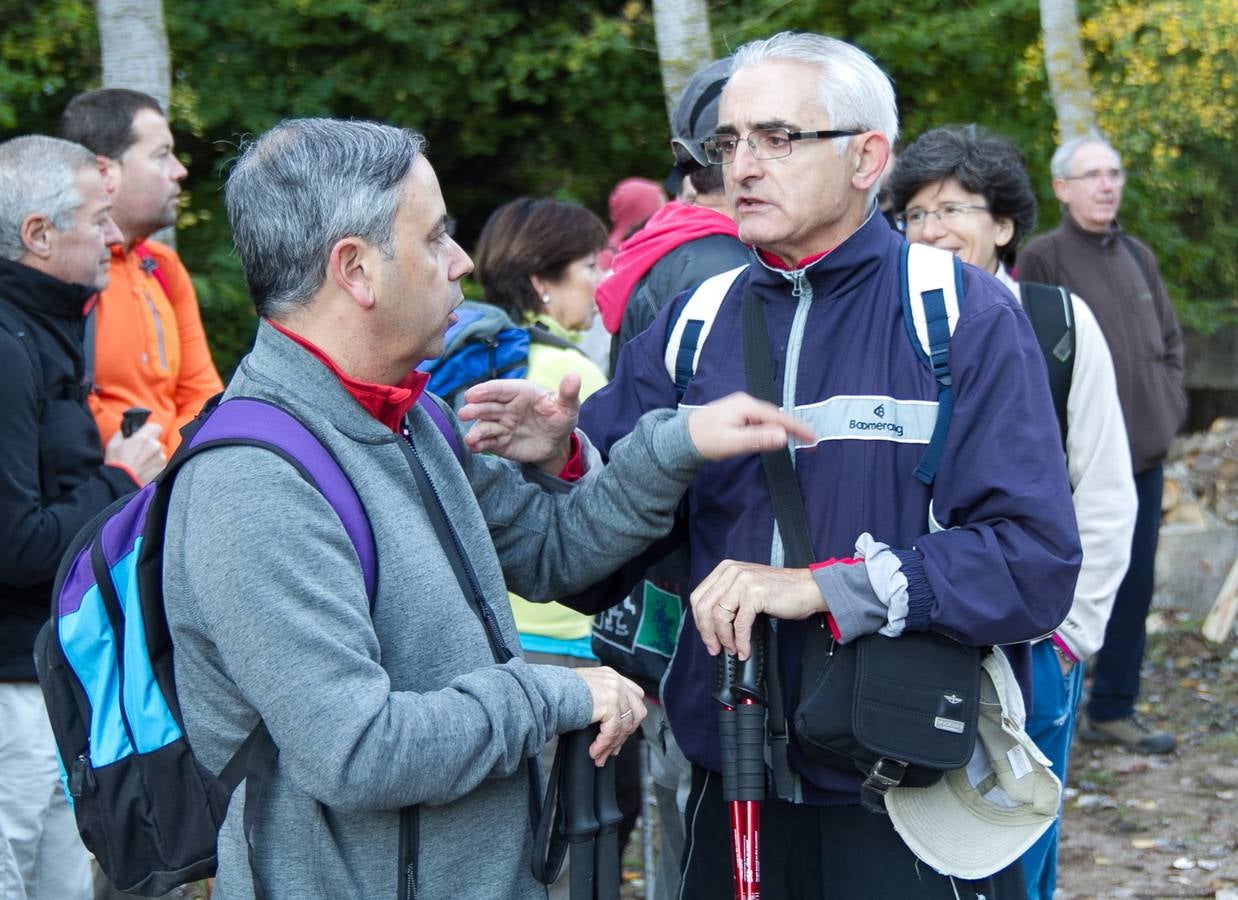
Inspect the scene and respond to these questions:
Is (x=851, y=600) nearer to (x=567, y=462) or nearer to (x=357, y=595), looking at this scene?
(x=567, y=462)

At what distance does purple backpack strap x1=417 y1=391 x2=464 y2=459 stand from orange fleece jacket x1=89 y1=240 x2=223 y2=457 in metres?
1.64

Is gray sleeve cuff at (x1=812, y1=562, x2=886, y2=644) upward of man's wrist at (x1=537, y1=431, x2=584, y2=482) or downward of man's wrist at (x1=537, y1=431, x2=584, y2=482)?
downward

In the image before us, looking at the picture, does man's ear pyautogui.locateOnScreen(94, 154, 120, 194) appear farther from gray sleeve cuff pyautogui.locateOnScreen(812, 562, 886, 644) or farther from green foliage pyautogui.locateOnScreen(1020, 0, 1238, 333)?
green foliage pyautogui.locateOnScreen(1020, 0, 1238, 333)

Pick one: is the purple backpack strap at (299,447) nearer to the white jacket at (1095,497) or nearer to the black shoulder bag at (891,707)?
the black shoulder bag at (891,707)

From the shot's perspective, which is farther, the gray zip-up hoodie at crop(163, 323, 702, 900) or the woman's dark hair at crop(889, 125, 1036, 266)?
the woman's dark hair at crop(889, 125, 1036, 266)

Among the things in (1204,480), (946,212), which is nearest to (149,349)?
(946,212)

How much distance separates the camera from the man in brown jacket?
6.13 meters

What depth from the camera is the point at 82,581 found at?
2166mm

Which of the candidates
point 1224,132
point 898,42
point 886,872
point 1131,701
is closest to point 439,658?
point 886,872

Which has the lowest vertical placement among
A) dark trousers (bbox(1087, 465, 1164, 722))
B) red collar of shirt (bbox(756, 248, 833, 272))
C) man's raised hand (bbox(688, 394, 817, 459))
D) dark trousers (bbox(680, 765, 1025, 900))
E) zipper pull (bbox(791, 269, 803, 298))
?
dark trousers (bbox(1087, 465, 1164, 722))

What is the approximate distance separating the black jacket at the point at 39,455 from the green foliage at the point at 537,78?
622cm

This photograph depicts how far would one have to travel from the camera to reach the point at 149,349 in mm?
4285

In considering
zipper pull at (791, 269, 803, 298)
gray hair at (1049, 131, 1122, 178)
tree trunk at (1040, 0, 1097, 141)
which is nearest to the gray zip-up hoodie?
zipper pull at (791, 269, 803, 298)

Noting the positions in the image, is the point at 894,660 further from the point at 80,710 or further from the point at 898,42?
the point at 898,42
